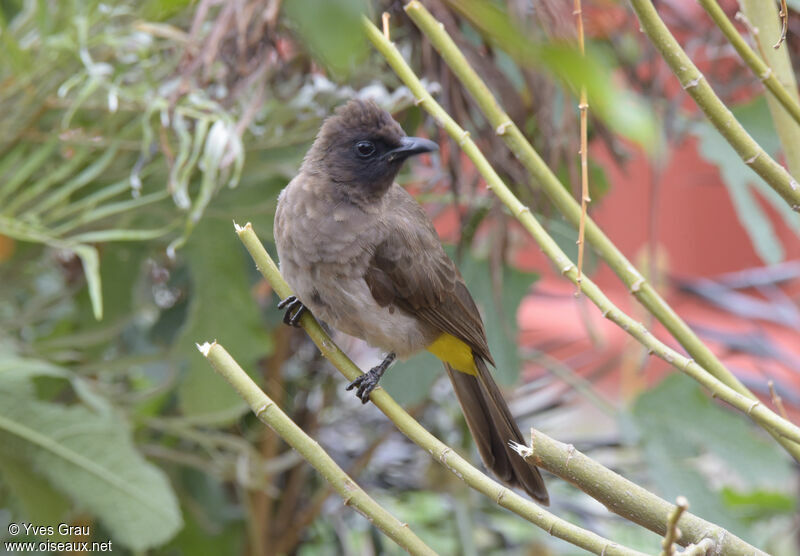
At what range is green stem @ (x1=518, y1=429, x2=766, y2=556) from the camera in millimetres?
646

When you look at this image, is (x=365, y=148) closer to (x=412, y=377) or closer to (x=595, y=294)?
(x=412, y=377)

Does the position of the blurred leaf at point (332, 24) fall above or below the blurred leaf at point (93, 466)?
above

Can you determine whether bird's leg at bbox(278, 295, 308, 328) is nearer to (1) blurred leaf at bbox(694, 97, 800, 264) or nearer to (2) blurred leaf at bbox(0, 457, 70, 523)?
(2) blurred leaf at bbox(0, 457, 70, 523)

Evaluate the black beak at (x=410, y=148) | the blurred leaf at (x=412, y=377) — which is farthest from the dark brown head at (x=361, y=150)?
the blurred leaf at (x=412, y=377)

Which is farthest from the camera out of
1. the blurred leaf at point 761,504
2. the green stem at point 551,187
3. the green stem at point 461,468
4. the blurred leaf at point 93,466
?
the blurred leaf at point 761,504

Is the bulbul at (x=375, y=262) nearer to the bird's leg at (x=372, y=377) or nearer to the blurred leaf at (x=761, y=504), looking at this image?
the bird's leg at (x=372, y=377)

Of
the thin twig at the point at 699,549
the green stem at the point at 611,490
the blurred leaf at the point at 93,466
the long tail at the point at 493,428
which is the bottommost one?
the blurred leaf at the point at 93,466

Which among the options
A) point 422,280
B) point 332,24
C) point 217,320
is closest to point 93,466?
point 217,320

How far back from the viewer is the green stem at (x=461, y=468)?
2.19 feet

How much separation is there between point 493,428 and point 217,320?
0.52 meters

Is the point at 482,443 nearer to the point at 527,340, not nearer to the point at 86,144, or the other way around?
the point at 86,144

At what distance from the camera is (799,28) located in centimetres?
181

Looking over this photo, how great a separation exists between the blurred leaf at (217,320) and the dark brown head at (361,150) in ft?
0.87

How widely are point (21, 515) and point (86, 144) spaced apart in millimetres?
694
